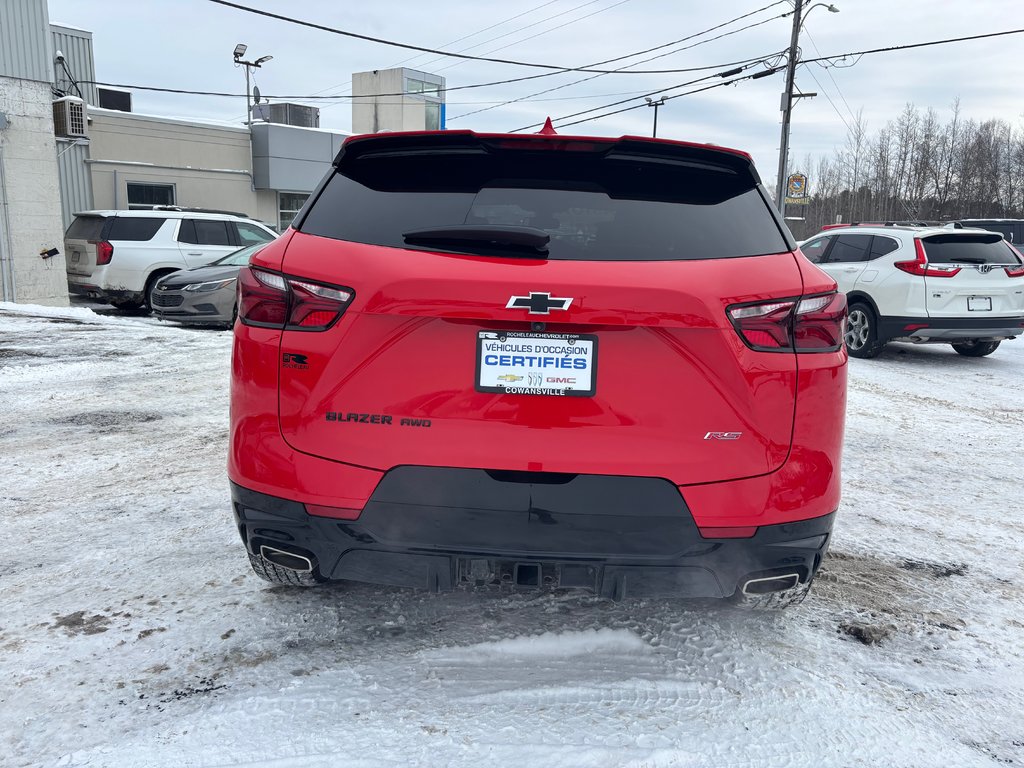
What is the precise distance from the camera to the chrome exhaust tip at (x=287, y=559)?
254 centimetres

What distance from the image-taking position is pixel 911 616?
10.6ft

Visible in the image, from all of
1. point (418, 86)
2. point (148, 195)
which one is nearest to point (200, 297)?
point (148, 195)

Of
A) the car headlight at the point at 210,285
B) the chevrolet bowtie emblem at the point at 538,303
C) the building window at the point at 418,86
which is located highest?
the building window at the point at 418,86

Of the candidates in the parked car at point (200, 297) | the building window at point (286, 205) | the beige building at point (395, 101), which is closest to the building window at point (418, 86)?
the beige building at point (395, 101)

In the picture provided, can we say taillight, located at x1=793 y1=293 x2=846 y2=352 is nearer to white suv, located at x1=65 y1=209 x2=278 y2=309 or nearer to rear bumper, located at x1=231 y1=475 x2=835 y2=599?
rear bumper, located at x1=231 y1=475 x2=835 y2=599

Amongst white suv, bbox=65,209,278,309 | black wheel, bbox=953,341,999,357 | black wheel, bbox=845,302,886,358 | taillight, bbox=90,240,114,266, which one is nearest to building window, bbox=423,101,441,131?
white suv, bbox=65,209,278,309

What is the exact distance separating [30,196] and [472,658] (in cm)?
1664

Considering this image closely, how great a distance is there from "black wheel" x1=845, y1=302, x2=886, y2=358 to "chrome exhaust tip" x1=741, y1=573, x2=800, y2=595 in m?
8.95

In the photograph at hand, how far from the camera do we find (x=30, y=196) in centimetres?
1573

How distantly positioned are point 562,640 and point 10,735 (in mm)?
1743

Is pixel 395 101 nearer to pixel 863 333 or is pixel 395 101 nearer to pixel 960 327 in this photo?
pixel 863 333

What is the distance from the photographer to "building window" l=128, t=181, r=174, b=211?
24.4 meters

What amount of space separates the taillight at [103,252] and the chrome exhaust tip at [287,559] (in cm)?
1360

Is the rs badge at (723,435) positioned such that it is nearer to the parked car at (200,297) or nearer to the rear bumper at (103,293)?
the parked car at (200,297)
